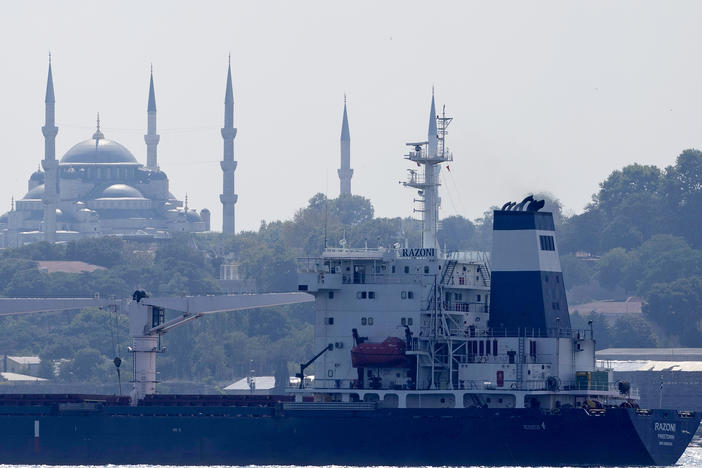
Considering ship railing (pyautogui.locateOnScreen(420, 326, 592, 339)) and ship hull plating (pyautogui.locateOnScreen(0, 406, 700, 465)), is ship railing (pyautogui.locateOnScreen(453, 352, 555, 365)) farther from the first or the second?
ship hull plating (pyautogui.locateOnScreen(0, 406, 700, 465))

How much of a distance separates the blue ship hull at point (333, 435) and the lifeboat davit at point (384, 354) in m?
1.72

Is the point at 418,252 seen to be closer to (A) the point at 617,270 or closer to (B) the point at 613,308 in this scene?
(B) the point at 613,308

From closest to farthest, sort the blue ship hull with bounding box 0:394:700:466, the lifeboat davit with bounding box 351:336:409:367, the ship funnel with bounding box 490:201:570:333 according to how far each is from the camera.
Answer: the blue ship hull with bounding box 0:394:700:466 < the lifeboat davit with bounding box 351:336:409:367 < the ship funnel with bounding box 490:201:570:333

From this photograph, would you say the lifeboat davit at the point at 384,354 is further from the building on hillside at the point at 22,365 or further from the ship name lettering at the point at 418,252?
the building on hillside at the point at 22,365

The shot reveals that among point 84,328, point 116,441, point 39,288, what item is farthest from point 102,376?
point 116,441

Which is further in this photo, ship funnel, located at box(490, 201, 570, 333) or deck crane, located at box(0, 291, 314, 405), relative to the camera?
deck crane, located at box(0, 291, 314, 405)

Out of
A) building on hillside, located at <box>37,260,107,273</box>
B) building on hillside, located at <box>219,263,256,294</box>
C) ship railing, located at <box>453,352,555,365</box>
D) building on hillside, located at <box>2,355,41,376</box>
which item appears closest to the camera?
ship railing, located at <box>453,352,555,365</box>

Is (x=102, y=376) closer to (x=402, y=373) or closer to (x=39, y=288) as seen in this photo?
(x=39, y=288)

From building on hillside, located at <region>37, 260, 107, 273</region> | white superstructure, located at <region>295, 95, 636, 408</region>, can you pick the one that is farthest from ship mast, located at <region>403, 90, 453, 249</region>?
building on hillside, located at <region>37, 260, 107, 273</region>

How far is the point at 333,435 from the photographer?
7319cm

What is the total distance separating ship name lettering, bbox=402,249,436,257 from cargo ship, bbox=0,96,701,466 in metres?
0.08

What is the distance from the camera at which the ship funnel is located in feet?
242

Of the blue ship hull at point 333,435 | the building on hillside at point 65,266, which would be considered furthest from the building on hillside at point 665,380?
the building on hillside at point 65,266

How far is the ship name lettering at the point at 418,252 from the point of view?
7488 cm
